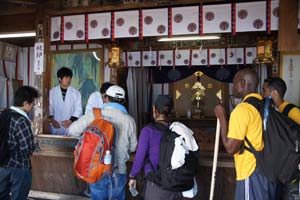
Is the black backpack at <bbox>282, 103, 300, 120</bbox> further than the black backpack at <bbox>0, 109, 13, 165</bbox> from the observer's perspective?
Yes

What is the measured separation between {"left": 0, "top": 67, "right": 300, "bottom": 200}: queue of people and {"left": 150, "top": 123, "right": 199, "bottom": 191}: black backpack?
0.07 metres

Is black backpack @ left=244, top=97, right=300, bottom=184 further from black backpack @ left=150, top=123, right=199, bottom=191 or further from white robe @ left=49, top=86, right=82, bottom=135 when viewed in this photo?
white robe @ left=49, top=86, right=82, bottom=135

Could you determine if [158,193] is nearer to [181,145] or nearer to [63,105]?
[181,145]

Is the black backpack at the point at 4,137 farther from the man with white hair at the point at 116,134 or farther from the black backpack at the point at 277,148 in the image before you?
the black backpack at the point at 277,148

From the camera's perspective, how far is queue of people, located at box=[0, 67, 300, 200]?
2617 millimetres

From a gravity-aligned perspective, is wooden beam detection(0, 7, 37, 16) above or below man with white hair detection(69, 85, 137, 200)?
above

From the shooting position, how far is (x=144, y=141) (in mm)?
2918

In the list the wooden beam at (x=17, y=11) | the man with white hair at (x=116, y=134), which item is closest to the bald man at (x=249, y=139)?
the man with white hair at (x=116, y=134)

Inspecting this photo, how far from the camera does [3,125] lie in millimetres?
3158

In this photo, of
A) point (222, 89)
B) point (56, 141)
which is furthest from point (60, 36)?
point (222, 89)

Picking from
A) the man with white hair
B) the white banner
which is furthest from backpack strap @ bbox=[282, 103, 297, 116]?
the white banner

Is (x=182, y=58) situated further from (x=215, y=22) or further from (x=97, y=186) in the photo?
(x=97, y=186)

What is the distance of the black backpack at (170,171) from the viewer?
2.80 m

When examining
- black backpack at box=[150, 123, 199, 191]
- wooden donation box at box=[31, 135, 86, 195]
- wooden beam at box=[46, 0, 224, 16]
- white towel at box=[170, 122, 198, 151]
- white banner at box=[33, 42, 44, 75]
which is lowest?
wooden donation box at box=[31, 135, 86, 195]
